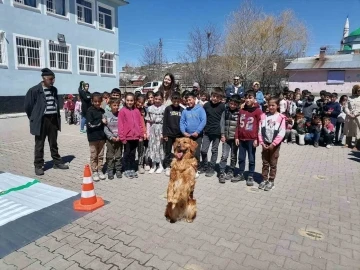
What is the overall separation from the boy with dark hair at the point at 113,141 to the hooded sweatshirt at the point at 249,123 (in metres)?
2.64

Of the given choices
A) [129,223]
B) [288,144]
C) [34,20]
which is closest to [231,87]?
[288,144]

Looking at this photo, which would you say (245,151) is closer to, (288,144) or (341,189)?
(341,189)

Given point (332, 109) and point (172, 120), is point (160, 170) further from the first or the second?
point (332, 109)

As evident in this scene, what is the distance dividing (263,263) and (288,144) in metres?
7.54

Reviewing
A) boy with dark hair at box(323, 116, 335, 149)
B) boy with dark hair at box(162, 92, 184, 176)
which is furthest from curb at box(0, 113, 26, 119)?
boy with dark hair at box(323, 116, 335, 149)

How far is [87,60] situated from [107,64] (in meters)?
2.43

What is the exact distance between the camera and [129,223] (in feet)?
12.6

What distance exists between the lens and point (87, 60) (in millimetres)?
22984

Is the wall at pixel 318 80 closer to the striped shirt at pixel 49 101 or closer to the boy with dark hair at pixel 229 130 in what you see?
the boy with dark hair at pixel 229 130

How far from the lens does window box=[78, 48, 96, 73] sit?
73.1 ft

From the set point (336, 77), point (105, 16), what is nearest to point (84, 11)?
point (105, 16)

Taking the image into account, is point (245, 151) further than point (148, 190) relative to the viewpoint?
Yes

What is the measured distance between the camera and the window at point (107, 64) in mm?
24383

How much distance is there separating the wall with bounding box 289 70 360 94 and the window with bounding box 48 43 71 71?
28.3 metres
